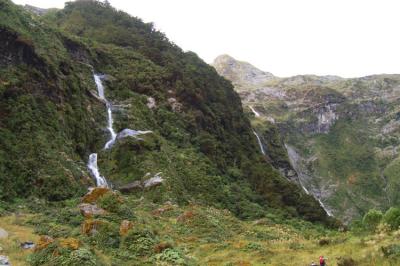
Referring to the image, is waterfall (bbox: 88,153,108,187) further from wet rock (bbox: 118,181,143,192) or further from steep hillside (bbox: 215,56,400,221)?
steep hillside (bbox: 215,56,400,221)

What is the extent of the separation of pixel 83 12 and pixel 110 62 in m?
30.4

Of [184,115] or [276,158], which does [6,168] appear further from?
[276,158]

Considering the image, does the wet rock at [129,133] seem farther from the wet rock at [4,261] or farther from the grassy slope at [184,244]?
the wet rock at [4,261]

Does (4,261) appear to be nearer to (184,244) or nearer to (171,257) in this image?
(171,257)

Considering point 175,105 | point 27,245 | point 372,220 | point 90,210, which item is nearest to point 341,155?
point 175,105

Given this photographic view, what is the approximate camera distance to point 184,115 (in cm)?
6644

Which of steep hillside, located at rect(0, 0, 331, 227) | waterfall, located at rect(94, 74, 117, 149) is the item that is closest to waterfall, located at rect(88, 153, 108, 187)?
steep hillside, located at rect(0, 0, 331, 227)

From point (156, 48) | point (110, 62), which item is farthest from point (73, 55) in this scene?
point (156, 48)

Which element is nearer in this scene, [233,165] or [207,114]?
[233,165]

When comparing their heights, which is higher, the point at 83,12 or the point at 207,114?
the point at 83,12

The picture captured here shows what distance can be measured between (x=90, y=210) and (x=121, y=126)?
29.2m

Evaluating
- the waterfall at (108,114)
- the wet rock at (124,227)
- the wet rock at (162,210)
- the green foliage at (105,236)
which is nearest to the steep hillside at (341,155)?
the waterfall at (108,114)

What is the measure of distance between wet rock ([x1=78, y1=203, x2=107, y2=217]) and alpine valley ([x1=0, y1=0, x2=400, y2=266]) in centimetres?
17

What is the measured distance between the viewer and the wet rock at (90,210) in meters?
25.8
